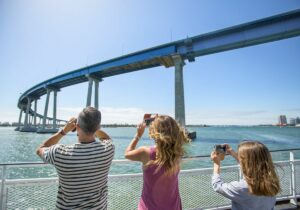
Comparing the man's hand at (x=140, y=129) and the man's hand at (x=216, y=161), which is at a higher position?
the man's hand at (x=140, y=129)

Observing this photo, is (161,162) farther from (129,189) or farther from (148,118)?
(129,189)

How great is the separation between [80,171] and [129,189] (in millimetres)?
1504

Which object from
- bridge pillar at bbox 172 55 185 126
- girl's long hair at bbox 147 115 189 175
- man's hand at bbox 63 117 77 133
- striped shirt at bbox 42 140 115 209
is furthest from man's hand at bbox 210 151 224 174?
bridge pillar at bbox 172 55 185 126

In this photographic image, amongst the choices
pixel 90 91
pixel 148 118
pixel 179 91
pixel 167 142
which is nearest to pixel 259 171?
pixel 167 142

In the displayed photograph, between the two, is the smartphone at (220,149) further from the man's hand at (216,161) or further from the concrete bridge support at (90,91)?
the concrete bridge support at (90,91)

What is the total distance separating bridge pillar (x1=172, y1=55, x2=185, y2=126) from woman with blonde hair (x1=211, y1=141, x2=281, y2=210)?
23497mm

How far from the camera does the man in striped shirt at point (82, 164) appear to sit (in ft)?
4.23

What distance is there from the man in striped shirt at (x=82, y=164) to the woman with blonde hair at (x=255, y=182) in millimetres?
885

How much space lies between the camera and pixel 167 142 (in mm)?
1404

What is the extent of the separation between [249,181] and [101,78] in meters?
38.2

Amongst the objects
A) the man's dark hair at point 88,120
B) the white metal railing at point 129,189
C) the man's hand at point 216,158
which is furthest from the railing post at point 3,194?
the man's hand at point 216,158

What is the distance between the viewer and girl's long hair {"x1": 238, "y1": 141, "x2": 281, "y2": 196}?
131 centimetres

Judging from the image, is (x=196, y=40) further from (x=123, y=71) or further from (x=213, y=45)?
(x=123, y=71)

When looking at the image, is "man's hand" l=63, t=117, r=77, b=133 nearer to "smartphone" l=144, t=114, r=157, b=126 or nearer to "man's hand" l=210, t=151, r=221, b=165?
"smartphone" l=144, t=114, r=157, b=126
